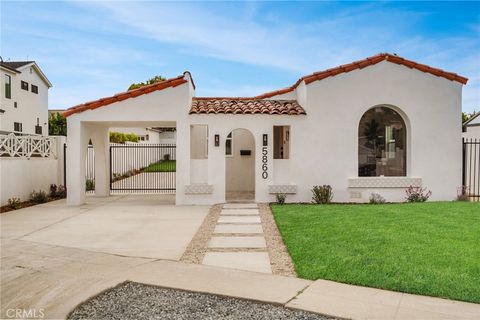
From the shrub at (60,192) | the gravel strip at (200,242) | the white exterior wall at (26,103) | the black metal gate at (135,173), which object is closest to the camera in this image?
the gravel strip at (200,242)

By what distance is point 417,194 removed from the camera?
A: 14.9m

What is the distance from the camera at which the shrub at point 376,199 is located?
48.7 feet

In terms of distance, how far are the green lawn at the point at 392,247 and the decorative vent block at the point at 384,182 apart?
9.08ft

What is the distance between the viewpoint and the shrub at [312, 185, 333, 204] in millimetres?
14648

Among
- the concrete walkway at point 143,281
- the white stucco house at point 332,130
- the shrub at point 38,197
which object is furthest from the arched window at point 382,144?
the shrub at point 38,197

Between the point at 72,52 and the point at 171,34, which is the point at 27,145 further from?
the point at 171,34

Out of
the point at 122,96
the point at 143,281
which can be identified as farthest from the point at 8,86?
the point at 143,281

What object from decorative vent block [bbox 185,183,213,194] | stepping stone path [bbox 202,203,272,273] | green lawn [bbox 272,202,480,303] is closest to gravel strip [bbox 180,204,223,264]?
stepping stone path [bbox 202,203,272,273]

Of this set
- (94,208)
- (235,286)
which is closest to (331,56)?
(94,208)

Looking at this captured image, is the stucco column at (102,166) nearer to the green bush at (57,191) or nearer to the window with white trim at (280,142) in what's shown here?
the green bush at (57,191)

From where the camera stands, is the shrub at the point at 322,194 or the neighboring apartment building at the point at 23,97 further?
the neighboring apartment building at the point at 23,97

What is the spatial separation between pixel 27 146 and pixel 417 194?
558 inches

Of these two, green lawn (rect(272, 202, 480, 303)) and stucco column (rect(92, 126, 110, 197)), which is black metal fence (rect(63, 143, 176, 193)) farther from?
green lawn (rect(272, 202, 480, 303))

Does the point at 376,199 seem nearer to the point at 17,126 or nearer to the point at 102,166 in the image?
the point at 102,166
